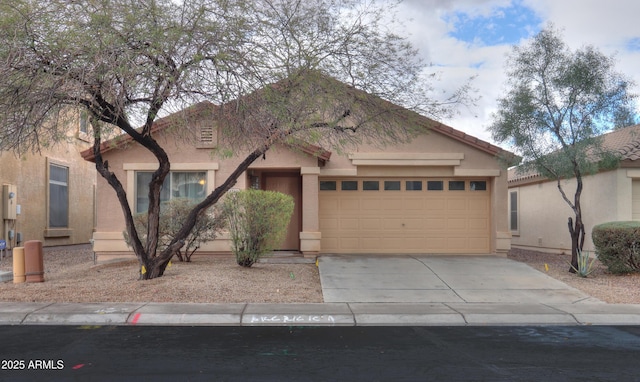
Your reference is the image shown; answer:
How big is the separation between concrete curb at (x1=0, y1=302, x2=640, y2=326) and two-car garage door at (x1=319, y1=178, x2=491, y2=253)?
6.73 metres

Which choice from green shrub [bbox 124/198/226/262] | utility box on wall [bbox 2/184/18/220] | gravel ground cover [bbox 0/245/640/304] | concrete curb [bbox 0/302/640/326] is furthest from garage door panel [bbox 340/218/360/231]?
utility box on wall [bbox 2/184/18/220]

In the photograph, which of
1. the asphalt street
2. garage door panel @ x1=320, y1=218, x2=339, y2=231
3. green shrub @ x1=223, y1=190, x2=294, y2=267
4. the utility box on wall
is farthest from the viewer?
the utility box on wall

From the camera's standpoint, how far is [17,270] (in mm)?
11883

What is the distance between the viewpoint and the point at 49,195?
2105cm

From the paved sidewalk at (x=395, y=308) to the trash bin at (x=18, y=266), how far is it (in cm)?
233

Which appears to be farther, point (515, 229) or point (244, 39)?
point (515, 229)

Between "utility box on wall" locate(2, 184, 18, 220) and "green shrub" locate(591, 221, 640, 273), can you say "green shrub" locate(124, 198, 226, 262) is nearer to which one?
"utility box on wall" locate(2, 184, 18, 220)

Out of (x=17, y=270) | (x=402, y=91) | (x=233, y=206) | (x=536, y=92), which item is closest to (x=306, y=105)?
(x=402, y=91)

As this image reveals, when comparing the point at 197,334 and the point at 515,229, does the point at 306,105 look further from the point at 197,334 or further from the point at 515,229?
the point at 515,229

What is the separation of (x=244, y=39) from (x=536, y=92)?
7.40 m

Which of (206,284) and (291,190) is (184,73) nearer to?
(206,284)

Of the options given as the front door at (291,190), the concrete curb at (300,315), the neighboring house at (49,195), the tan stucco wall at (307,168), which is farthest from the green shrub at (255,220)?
the neighboring house at (49,195)

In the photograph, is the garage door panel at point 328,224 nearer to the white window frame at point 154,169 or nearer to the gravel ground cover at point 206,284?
the gravel ground cover at point 206,284

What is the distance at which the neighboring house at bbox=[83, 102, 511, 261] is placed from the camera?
1573 centimetres
